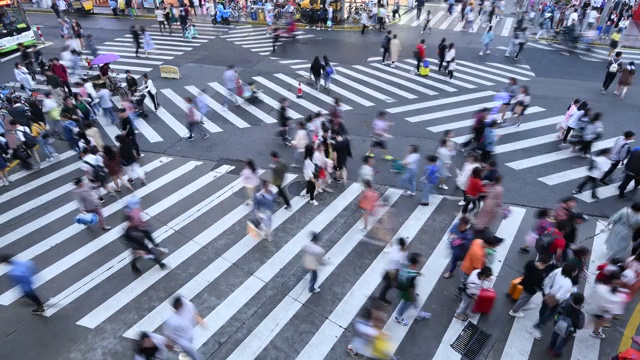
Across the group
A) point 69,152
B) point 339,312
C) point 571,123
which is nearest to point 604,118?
point 571,123

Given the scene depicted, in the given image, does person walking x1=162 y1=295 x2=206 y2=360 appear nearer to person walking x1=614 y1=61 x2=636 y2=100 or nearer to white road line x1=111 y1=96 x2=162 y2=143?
white road line x1=111 y1=96 x2=162 y2=143

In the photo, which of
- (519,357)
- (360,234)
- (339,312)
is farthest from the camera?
(360,234)

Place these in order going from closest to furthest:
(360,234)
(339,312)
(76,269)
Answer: (339,312)
(76,269)
(360,234)

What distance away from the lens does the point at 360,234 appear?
35.3ft

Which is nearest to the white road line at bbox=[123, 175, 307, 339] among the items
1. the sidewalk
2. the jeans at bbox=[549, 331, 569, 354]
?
the jeans at bbox=[549, 331, 569, 354]

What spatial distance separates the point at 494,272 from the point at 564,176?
18.1ft

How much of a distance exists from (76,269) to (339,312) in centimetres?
643

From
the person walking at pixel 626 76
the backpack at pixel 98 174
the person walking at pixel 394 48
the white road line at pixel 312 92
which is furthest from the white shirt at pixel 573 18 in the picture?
the backpack at pixel 98 174

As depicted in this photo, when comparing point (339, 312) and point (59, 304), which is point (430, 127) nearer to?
point (339, 312)

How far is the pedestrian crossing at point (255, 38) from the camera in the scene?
24703 mm

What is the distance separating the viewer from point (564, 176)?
1289 centimetres

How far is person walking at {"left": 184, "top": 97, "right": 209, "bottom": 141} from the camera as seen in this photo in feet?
46.6

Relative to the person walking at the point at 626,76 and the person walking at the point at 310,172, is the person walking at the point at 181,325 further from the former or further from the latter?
the person walking at the point at 626,76

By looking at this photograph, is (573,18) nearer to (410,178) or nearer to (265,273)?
(410,178)
